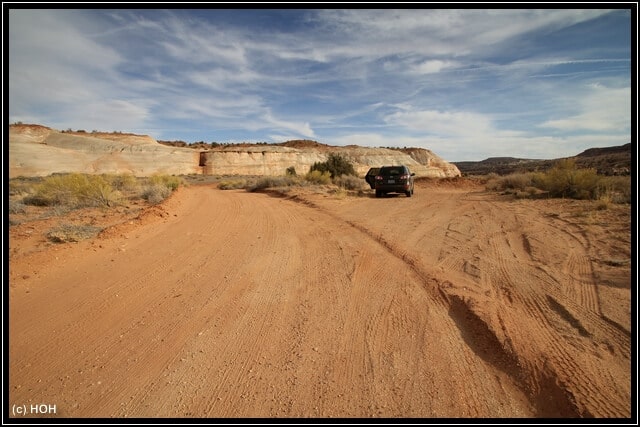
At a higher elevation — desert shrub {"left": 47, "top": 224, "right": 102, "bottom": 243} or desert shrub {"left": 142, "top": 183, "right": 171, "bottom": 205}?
desert shrub {"left": 142, "top": 183, "right": 171, "bottom": 205}

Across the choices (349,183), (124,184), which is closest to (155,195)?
(124,184)

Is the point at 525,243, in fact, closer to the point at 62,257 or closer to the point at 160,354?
the point at 160,354

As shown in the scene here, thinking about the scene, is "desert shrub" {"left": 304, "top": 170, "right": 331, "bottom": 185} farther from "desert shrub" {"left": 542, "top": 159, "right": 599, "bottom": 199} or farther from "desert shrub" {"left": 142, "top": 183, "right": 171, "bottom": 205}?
A: "desert shrub" {"left": 542, "top": 159, "right": 599, "bottom": 199}

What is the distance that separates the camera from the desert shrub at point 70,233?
6.14 meters

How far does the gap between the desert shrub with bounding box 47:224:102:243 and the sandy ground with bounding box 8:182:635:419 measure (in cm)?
21

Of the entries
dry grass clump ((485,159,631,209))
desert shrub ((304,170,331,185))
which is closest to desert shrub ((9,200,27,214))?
dry grass clump ((485,159,631,209))

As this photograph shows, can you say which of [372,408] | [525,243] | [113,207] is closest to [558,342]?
[372,408]

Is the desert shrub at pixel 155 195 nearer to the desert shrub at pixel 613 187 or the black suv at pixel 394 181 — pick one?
the black suv at pixel 394 181

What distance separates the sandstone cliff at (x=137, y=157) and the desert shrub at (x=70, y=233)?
2503cm

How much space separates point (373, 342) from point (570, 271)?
344 cm

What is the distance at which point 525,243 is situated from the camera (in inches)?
240

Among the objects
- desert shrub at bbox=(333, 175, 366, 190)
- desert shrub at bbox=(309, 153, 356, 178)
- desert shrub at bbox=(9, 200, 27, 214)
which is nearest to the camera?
desert shrub at bbox=(9, 200, 27, 214)

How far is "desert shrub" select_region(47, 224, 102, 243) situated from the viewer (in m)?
6.14

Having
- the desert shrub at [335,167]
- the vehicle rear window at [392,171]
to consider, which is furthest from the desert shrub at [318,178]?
the vehicle rear window at [392,171]
